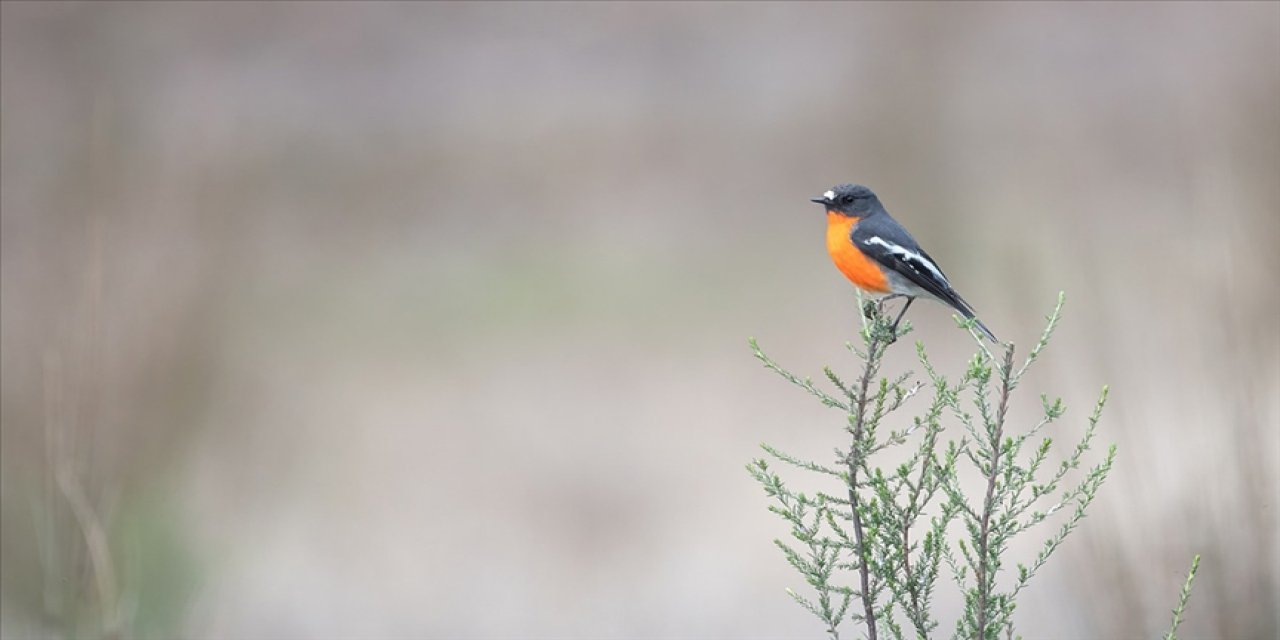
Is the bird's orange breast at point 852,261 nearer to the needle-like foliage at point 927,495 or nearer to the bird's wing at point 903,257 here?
the bird's wing at point 903,257

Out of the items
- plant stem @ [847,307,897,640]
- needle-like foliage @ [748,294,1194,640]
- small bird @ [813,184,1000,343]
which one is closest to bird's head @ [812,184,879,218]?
small bird @ [813,184,1000,343]

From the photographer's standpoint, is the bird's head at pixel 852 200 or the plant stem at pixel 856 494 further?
the bird's head at pixel 852 200

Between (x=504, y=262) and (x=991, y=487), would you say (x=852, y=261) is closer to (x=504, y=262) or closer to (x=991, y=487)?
(x=991, y=487)

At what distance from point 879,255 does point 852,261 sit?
0.08 metres

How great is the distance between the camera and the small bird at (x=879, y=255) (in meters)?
2.39

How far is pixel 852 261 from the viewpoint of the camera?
2.46 m

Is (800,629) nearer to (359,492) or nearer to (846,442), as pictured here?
(846,442)

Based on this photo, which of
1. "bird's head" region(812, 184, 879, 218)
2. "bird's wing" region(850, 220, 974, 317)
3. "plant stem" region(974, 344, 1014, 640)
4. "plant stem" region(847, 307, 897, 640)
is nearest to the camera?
"plant stem" region(974, 344, 1014, 640)

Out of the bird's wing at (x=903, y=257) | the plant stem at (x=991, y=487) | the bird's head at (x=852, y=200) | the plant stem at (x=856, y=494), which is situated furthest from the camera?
the bird's head at (x=852, y=200)

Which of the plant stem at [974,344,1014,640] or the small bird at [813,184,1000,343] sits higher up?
the small bird at [813,184,1000,343]

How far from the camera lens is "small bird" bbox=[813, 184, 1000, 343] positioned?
239 centimetres

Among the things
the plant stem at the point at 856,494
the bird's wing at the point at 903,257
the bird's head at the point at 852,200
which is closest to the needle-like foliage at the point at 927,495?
the plant stem at the point at 856,494

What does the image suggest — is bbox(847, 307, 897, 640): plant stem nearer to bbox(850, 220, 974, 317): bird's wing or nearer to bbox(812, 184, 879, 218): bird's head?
bbox(850, 220, 974, 317): bird's wing

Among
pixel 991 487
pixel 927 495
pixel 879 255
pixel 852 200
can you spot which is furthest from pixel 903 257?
pixel 991 487
